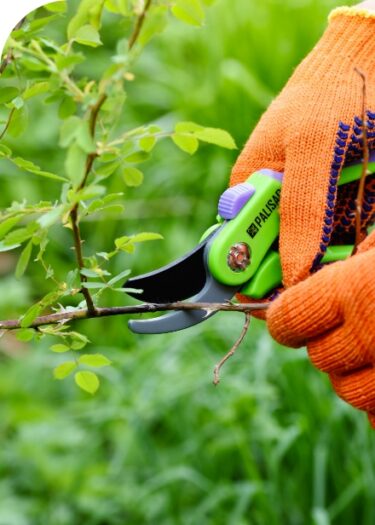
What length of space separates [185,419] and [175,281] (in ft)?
4.61

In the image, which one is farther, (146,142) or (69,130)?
(146,142)

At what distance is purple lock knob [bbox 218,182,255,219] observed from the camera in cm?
151

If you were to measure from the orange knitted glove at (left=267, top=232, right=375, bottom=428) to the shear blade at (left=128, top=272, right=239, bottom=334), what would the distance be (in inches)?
4.4

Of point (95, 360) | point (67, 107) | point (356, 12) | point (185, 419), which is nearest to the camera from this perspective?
point (67, 107)

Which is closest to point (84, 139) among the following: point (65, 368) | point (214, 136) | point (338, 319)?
point (214, 136)

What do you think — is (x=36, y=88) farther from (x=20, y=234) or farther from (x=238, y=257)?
(x=238, y=257)

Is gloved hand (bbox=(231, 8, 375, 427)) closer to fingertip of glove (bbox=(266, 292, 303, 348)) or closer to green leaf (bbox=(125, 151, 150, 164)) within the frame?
fingertip of glove (bbox=(266, 292, 303, 348))

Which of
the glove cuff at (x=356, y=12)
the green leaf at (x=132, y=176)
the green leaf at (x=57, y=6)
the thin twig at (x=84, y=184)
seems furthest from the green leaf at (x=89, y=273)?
the glove cuff at (x=356, y=12)

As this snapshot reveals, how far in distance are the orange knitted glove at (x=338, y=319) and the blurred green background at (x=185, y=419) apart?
1.04m

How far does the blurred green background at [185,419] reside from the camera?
259 centimetres

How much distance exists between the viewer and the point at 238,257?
1.50 metres

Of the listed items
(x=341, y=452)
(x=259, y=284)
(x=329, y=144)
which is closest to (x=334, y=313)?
(x=259, y=284)

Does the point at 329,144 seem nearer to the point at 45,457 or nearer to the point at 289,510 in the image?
the point at 289,510

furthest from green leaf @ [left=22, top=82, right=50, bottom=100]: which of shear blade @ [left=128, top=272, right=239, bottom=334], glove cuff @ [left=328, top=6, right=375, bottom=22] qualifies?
glove cuff @ [left=328, top=6, right=375, bottom=22]
